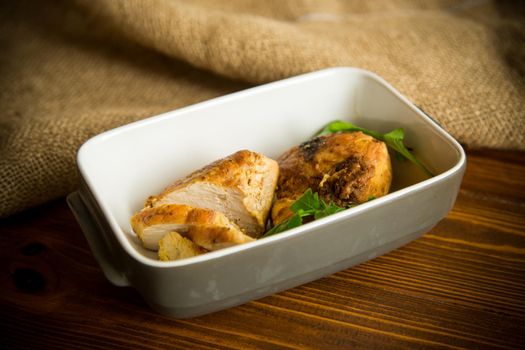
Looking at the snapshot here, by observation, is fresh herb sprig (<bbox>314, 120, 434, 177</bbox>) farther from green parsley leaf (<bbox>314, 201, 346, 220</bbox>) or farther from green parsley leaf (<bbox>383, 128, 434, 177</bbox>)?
green parsley leaf (<bbox>314, 201, 346, 220</bbox>)

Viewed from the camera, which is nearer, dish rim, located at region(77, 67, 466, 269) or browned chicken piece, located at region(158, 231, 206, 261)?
dish rim, located at region(77, 67, 466, 269)

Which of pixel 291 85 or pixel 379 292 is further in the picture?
pixel 291 85

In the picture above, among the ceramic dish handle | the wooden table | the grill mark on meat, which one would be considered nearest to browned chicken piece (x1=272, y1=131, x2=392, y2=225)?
the grill mark on meat

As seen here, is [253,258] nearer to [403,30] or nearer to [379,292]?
[379,292]

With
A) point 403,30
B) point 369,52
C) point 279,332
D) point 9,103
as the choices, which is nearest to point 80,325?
point 279,332

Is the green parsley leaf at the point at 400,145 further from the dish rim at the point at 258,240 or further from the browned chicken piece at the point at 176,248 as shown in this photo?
the browned chicken piece at the point at 176,248

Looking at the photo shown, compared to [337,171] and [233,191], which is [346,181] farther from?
[233,191]
